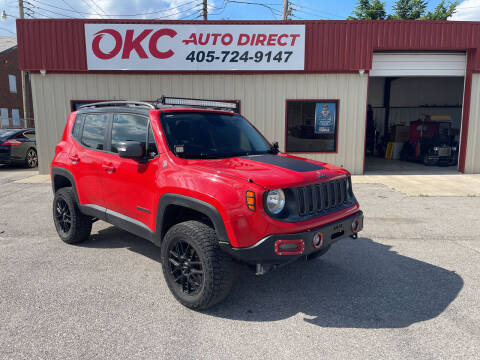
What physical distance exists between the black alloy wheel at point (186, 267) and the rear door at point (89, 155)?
1575 millimetres

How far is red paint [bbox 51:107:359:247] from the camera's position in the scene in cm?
311

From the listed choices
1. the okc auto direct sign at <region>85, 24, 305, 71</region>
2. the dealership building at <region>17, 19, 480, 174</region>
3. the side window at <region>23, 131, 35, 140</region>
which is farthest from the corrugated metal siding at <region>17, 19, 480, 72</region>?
the side window at <region>23, 131, 35, 140</region>

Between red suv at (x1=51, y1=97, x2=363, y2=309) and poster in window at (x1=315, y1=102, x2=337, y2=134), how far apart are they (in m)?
8.21

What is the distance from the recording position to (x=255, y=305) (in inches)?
141

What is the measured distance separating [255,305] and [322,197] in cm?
126

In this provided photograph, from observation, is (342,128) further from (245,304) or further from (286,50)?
(245,304)

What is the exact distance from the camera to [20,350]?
281 cm

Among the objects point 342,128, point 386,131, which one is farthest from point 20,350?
point 386,131

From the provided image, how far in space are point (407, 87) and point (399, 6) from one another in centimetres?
1985

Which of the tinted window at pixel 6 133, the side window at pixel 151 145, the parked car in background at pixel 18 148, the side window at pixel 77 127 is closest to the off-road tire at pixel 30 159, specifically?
the parked car in background at pixel 18 148

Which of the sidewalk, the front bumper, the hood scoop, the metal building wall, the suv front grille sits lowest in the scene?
the sidewalk

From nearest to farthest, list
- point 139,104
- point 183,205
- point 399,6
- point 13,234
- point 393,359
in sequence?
1. point 393,359
2. point 183,205
3. point 139,104
4. point 13,234
5. point 399,6

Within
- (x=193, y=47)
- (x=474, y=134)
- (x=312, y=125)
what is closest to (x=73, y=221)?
(x=193, y=47)

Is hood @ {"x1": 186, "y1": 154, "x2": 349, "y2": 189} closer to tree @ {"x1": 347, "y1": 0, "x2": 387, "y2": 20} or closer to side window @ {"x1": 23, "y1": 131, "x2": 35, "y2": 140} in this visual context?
side window @ {"x1": 23, "y1": 131, "x2": 35, "y2": 140}
